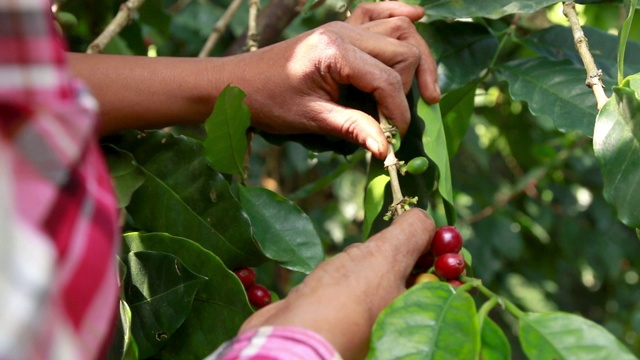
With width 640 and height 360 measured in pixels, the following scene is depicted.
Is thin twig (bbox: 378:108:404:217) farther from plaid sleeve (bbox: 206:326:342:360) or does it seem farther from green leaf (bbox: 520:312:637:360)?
plaid sleeve (bbox: 206:326:342:360)

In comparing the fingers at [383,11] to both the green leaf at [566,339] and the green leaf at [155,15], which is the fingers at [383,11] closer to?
the green leaf at [566,339]

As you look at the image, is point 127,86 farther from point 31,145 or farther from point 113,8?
point 31,145

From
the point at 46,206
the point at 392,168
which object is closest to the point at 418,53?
the point at 392,168

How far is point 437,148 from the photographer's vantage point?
1195 mm

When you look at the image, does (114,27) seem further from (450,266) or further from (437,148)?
(450,266)

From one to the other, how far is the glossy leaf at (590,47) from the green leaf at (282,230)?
0.52m

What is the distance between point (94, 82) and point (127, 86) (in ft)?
0.15

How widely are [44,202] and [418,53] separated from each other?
0.82 meters

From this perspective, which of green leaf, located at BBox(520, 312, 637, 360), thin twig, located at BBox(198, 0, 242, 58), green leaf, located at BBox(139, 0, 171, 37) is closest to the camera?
green leaf, located at BBox(520, 312, 637, 360)

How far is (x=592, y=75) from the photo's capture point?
3.60 ft

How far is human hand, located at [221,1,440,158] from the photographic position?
1.20 m

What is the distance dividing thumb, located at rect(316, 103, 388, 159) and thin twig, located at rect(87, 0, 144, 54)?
0.44 metres

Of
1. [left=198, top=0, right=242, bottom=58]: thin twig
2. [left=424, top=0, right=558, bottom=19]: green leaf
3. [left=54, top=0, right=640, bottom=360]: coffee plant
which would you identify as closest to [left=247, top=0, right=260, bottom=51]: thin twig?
[left=54, top=0, right=640, bottom=360]: coffee plant

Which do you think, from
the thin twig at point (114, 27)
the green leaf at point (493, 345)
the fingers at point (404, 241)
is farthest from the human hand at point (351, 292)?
the thin twig at point (114, 27)
